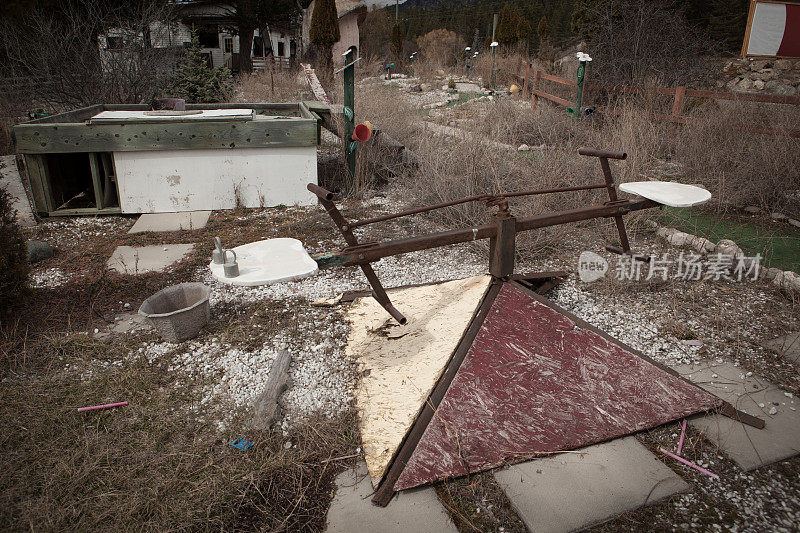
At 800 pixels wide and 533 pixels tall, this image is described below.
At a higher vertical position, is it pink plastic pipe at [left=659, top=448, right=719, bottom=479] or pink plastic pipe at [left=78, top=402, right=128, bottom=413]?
pink plastic pipe at [left=78, top=402, right=128, bottom=413]

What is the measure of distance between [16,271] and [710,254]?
16.7ft

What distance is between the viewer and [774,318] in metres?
3.38

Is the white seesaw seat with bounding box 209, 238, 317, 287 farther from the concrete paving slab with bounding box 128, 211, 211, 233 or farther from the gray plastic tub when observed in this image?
the concrete paving slab with bounding box 128, 211, 211, 233

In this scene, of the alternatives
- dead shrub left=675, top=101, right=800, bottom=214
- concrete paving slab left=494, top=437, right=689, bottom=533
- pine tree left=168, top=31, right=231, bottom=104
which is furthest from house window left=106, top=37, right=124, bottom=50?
concrete paving slab left=494, top=437, right=689, bottom=533

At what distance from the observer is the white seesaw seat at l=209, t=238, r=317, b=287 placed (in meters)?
1.95

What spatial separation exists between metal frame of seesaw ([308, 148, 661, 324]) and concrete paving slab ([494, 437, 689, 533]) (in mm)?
902

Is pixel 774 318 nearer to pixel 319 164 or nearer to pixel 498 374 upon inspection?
pixel 498 374

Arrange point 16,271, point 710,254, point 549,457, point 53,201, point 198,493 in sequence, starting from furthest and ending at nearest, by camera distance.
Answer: point 53,201
point 710,254
point 16,271
point 549,457
point 198,493

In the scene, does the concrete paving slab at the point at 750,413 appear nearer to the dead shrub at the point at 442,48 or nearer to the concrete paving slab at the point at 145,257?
the concrete paving slab at the point at 145,257

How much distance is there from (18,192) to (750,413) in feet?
21.4

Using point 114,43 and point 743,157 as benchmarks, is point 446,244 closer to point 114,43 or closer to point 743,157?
point 743,157

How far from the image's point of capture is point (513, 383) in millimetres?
2375

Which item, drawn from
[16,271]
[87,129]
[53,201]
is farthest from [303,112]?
[16,271]

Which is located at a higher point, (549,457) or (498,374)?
(498,374)
